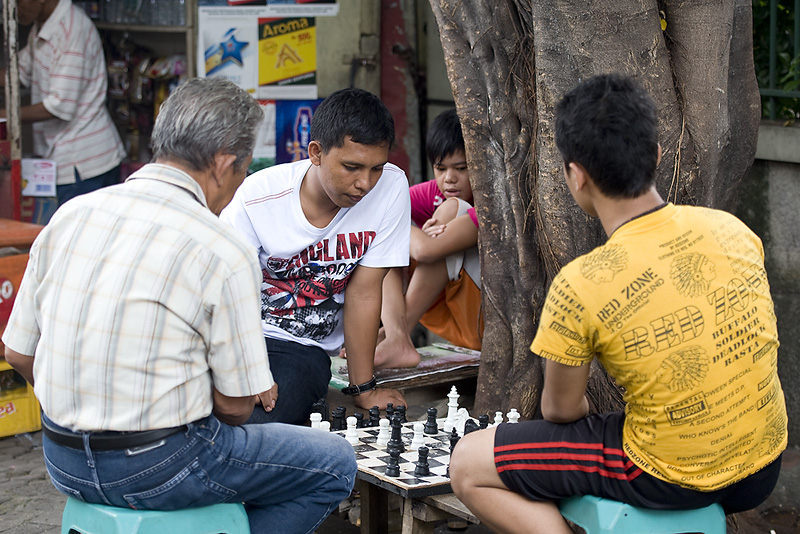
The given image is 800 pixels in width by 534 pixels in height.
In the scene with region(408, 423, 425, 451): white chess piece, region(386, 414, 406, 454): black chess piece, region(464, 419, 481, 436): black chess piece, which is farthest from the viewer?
region(464, 419, 481, 436): black chess piece

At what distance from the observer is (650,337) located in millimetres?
2250

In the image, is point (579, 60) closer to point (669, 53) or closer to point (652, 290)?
point (669, 53)

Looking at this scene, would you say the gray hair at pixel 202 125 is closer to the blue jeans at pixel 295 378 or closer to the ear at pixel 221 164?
the ear at pixel 221 164

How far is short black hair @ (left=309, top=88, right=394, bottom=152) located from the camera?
3416mm

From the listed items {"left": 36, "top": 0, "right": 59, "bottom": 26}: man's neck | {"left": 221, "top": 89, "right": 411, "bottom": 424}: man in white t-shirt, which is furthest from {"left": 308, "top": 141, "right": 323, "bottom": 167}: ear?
{"left": 36, "top": 0, "right": 59, "bottom": 26}: man's neck

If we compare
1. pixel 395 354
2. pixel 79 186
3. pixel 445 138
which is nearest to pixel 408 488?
pixel 395 354

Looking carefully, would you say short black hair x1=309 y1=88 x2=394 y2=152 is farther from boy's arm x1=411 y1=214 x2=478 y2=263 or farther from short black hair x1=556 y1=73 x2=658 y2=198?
short black hair x1=556 y1=73 x2=658 y2=198

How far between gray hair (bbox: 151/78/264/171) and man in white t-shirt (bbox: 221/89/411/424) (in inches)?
42.0

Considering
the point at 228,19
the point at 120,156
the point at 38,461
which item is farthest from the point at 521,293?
the point at 120,156

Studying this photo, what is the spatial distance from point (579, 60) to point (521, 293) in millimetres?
1066

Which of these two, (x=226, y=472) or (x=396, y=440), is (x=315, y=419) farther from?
(x=226, y=472)

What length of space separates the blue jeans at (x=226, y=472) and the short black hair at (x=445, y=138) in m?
2.05

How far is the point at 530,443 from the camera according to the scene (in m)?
2.51

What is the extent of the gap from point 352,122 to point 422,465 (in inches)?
50.8
